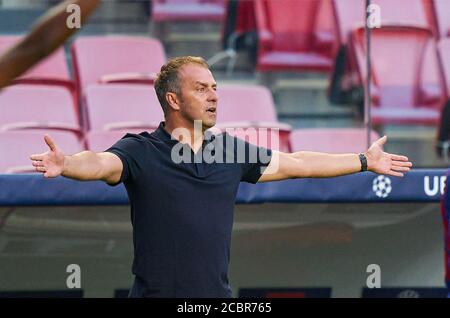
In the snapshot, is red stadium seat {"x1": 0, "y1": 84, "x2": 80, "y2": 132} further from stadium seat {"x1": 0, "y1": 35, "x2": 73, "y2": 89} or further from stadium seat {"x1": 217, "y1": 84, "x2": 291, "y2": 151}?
stadium seat {"x1": 217, "y1": 84, "x2": 291, "y2": 151}

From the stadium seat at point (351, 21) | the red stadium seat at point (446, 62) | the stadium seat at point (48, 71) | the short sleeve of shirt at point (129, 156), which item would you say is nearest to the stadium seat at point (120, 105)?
the stadium seat at point (48, 71)

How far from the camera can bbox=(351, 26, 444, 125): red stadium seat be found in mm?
7680

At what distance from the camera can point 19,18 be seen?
8641mm

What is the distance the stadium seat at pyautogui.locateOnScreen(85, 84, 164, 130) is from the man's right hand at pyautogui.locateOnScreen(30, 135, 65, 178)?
2.83 m

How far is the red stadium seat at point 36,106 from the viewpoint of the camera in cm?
667

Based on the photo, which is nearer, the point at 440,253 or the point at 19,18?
the point at 440,253

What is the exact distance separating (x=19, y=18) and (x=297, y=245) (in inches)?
153

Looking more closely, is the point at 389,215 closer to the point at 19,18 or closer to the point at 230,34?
the point at 230,34

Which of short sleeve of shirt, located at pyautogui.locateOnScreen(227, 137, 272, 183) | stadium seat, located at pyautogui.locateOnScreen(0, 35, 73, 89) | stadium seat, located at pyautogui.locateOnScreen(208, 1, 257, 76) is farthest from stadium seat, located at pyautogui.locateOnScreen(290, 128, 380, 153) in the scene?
short sleeve of shirt, located at pyautogui.locateOnScreen(227, 137, 272, 183)

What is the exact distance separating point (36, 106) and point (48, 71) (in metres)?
0.84

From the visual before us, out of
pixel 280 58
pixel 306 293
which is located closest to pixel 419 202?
pixel 306 293

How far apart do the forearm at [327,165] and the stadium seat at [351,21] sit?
3517 mm

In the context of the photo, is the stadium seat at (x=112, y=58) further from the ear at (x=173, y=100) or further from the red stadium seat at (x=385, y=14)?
the ear at (x=173, y=100)

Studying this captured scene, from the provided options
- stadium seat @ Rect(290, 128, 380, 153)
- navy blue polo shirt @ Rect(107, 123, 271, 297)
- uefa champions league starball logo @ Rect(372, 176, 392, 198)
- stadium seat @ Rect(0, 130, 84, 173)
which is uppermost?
stadium seat @ Rect(290, 128, 380, 153)
